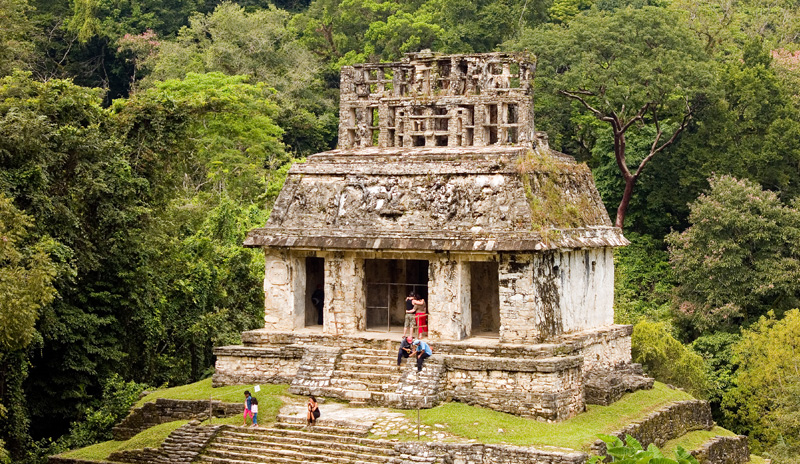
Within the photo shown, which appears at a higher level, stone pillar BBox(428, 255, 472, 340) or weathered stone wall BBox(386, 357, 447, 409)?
stone pillar BBox(428, 255, 472, 340)

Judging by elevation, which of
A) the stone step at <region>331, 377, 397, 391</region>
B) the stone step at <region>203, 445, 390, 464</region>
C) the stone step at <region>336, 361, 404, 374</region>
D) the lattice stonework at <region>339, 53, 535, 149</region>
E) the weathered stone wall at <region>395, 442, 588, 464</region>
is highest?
the lattice stonework at <region>339, 53, 535, 149</region>

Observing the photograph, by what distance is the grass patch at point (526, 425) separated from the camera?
1812 centimetres

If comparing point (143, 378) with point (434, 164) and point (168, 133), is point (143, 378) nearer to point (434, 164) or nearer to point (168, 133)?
point (168, 133)

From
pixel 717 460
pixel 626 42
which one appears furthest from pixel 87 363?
pixel 626 42

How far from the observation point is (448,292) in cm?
2080

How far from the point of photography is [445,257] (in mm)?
20766

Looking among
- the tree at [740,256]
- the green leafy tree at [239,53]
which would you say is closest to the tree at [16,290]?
the tree at [740,256]

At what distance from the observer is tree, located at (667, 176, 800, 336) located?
1225 inches

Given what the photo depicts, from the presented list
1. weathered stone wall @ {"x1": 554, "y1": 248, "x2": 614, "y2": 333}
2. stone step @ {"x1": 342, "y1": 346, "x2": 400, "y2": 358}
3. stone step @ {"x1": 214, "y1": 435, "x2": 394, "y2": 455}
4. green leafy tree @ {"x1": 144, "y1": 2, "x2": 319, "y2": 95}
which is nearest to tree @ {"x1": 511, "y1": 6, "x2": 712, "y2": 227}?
green leafy tree @ {"x1": 144, "y1": 2, "x2": 319, "y2": 95}

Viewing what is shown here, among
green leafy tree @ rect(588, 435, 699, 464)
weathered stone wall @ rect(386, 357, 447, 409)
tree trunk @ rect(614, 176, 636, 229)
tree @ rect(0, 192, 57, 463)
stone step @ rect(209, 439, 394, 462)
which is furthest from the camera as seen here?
tree trunk @ rect(614, 176, 636, 229)

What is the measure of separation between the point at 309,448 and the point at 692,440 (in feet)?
24.4

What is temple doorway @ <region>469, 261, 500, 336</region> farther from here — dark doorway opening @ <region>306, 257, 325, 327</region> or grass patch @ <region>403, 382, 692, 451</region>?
grass patch @ <region>403, 382, 692, 451</region>

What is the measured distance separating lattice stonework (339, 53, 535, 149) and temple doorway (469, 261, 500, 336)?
238cm

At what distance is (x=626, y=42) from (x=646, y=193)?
4725 millimetres
